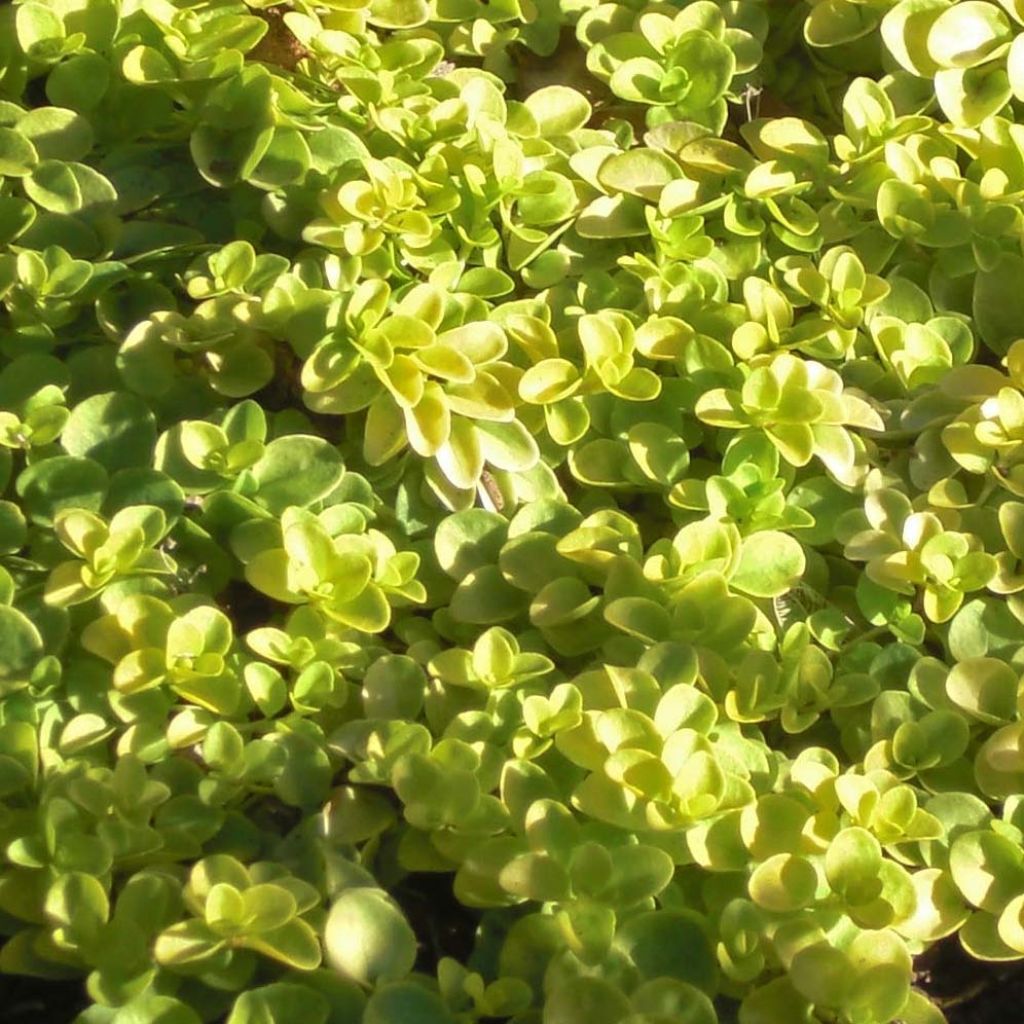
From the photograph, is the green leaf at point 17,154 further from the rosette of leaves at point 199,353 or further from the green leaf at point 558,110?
the green leaf at point 558,110

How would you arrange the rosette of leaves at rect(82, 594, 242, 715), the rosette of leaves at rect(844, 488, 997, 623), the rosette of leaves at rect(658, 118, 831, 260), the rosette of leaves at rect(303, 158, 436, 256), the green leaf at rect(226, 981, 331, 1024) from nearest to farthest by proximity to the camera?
the green leaf at rect(226, 981, 331, 1024), the rosette of leaves at rect(82, 594, 242, 715), the rosette of leaves at rect(844, 488, 997, 623), the rosette of leaves at rect(303, 158, 436, 256), the rosette of leaves at rect(658, 118, 831, 260)

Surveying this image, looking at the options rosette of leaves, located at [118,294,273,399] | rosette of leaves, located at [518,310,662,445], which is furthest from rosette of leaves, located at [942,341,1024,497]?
rosette of leaves, located at [118,294,273,399]

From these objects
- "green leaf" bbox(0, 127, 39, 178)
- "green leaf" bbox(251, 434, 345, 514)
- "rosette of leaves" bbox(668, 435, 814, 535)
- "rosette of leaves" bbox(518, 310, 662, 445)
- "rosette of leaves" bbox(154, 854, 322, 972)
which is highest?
"green leaf" bbox(0, 127, 39, 178)

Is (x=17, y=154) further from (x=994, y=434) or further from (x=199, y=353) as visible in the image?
(x=994, y=434)

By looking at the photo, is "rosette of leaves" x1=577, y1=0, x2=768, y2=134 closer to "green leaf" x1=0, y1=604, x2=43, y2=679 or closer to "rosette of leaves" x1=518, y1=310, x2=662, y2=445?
"rosette of leaves" x1=518, y1=310, x2=662, y2=445

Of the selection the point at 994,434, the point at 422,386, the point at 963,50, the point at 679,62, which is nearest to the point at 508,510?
the point at 422,386

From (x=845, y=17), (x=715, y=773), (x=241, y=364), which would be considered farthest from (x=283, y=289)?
(x=845, y=17)

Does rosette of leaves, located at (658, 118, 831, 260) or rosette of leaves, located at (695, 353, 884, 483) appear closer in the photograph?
rosette of leaves, located at (695, 353, 884, 483)

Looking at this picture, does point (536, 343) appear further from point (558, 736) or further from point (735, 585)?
point (558, 736)
